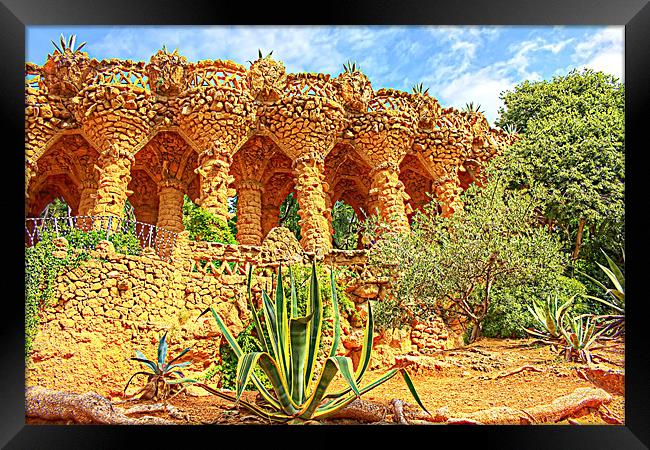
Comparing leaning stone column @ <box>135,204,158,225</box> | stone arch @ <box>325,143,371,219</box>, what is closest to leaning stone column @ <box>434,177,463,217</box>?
stone arch @ <box>325,143,371,219</box>

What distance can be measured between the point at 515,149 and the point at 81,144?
7.76 m

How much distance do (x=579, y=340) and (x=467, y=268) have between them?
1681mm

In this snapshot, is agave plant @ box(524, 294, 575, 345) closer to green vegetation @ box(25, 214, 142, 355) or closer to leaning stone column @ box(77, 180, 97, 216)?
green vegetation @ box(25, 214, 142, 355)

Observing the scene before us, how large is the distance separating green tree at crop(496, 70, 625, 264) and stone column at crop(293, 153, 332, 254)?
3229 mm

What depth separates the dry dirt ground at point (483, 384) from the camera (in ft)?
17.1

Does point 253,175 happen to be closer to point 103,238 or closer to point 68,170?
point 68,170

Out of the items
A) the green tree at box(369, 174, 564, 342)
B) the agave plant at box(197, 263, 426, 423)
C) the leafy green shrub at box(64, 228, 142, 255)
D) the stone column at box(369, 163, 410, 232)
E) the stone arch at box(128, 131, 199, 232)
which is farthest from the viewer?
the stone arch at box(128, 131, 199, 232)

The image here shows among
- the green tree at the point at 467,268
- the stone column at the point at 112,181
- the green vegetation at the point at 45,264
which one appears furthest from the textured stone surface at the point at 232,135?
the green vegetation at the point at 45,264

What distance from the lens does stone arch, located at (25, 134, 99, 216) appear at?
372 inches

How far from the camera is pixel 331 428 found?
4727 mm

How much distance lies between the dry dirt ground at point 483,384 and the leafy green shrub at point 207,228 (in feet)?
9.58
